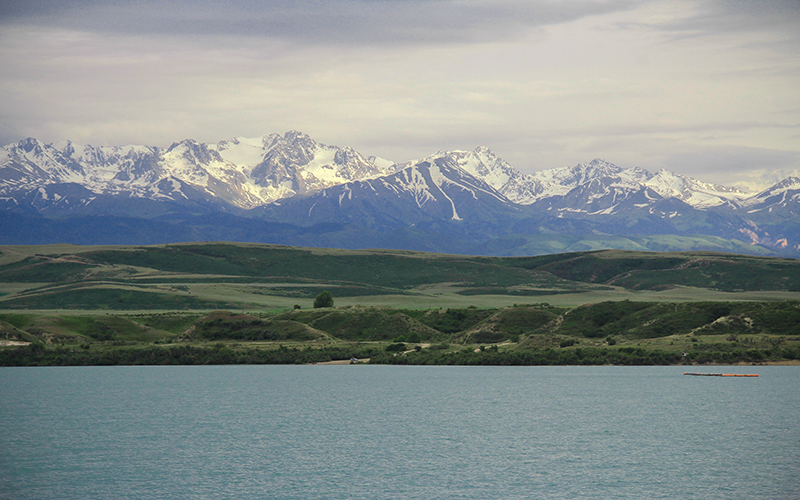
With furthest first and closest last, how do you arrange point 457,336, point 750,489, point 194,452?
point 457,336, point 194,452, point 750,489

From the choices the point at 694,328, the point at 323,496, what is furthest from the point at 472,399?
the point at 694,328

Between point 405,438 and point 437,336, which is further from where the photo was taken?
point 437,336

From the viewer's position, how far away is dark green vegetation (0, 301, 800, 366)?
11594 centimetres

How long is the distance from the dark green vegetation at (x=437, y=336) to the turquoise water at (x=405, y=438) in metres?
20.8

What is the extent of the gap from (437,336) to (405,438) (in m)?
87.8

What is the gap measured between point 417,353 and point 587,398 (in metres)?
50.5

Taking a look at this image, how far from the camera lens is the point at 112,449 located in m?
52.4

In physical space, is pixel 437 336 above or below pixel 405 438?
below

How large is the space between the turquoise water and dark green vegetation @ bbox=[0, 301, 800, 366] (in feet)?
68.1

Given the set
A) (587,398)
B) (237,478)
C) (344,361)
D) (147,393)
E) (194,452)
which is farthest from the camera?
(344,361)

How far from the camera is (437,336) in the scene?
472ft

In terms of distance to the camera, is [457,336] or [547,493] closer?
[547,493]

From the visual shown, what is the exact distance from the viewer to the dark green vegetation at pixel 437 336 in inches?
4564

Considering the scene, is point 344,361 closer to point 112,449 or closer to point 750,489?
point 112,449
